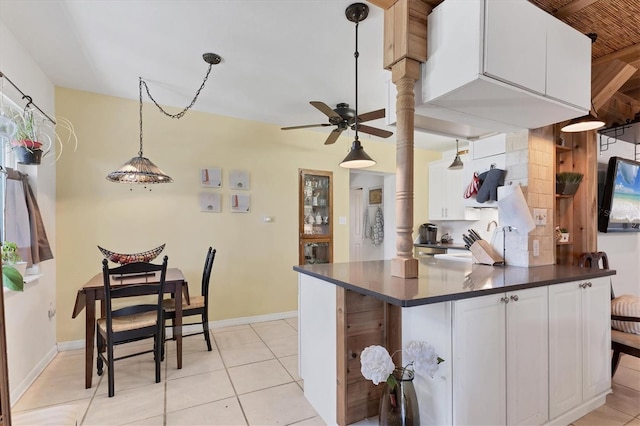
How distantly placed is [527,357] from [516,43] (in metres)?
1.68

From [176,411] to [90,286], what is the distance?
1.16 meters

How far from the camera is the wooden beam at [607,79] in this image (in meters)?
2.43

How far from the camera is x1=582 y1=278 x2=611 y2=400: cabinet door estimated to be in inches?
79.3

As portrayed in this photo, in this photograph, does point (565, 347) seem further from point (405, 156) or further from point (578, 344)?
point (405, 156)

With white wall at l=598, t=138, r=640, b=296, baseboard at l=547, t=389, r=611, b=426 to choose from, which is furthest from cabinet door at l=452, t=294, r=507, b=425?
white wall at l=598, t=138, r=640, b=296

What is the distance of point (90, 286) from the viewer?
2439 millimetres

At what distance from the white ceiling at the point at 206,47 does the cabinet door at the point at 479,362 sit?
1.75 metres

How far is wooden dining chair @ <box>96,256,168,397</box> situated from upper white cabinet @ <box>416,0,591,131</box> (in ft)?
7.63

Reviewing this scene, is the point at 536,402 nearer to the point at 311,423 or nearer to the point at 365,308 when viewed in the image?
the point at 365,308

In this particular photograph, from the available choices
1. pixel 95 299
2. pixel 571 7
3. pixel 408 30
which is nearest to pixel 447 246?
pixel 571 7

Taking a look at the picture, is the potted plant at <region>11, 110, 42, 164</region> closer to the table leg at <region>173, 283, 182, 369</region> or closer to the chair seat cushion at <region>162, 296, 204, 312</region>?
the table leg at <region>173, 283, 182, 369</region>

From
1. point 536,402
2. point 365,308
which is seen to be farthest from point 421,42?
point 536,402

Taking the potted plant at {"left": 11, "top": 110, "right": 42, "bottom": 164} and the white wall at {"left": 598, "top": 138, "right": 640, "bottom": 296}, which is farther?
the white wall at {"left": 598, "top": 138, "right": 640, "bottom": 296}

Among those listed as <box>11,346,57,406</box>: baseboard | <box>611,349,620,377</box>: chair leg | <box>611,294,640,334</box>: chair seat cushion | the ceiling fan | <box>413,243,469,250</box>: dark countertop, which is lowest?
<box>11,346,57,406</box>: baseboard
